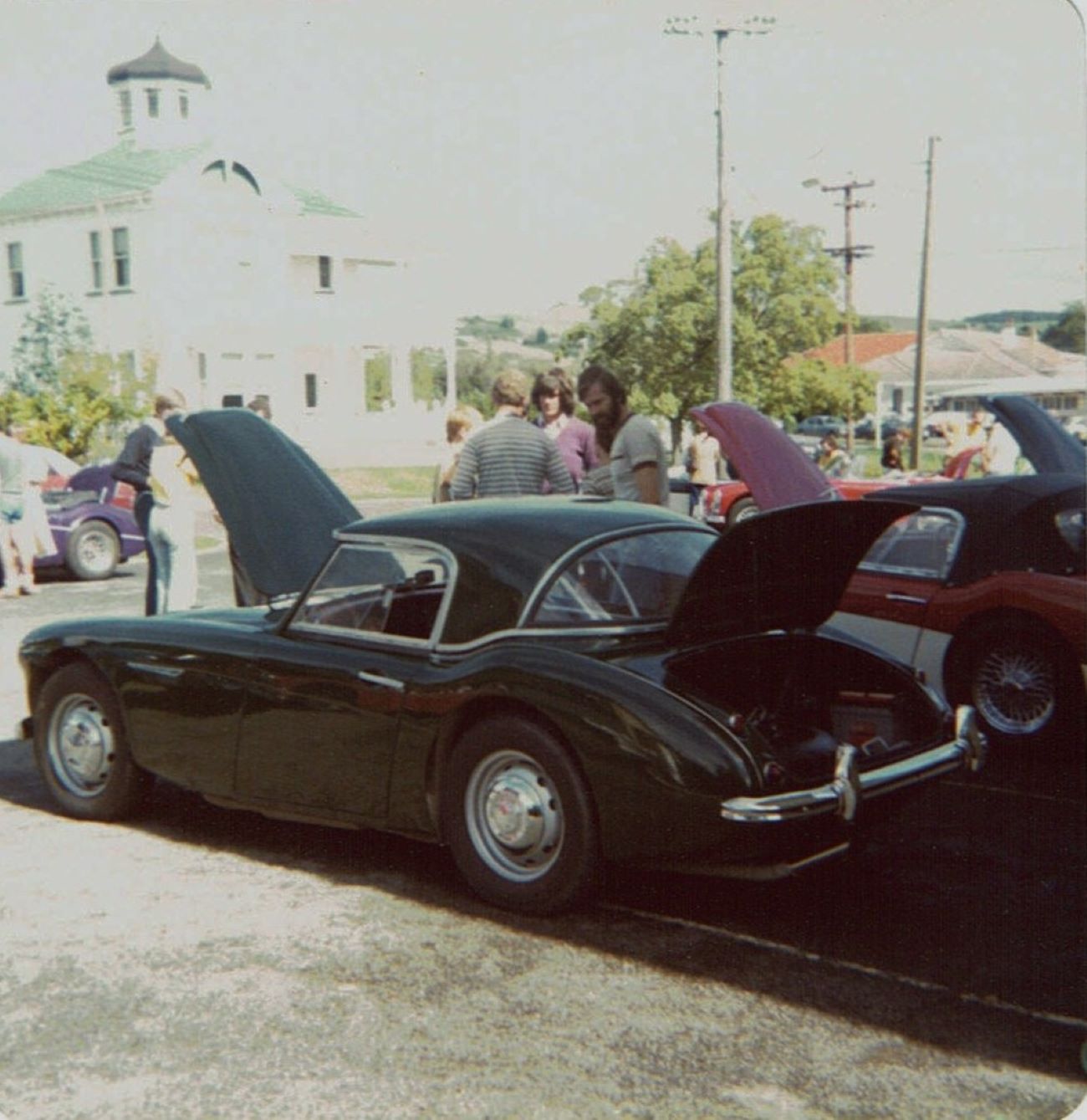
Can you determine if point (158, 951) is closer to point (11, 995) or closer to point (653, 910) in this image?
point (11, 995)

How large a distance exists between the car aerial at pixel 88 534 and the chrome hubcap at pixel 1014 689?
9881mm

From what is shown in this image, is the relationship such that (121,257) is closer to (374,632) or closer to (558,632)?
(374,632)

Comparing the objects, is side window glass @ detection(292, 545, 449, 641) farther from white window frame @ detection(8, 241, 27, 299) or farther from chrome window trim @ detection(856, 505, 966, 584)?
white window frame @ detection(8, 241, 27, 299)

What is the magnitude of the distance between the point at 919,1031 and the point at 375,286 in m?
39.2

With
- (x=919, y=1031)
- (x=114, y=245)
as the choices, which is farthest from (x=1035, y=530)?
(x=114, y=245)

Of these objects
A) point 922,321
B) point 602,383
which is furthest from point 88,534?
point 922,321

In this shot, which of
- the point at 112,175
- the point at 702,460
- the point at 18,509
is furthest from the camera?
the point at 702,460

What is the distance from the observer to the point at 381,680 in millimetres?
5023

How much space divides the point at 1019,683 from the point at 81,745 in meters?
4.37

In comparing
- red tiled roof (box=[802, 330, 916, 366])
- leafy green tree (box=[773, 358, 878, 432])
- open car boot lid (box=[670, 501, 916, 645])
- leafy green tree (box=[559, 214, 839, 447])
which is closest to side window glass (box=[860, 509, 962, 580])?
open car boot lid (box=[670, 501, 916, 645])

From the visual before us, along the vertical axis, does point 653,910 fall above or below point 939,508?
below

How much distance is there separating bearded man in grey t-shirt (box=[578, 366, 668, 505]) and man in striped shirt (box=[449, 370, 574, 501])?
0.33 m

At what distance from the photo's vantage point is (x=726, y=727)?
4.39m

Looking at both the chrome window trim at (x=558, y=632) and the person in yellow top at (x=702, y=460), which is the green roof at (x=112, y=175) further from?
the chrome window trim at (x=558, y=632)
